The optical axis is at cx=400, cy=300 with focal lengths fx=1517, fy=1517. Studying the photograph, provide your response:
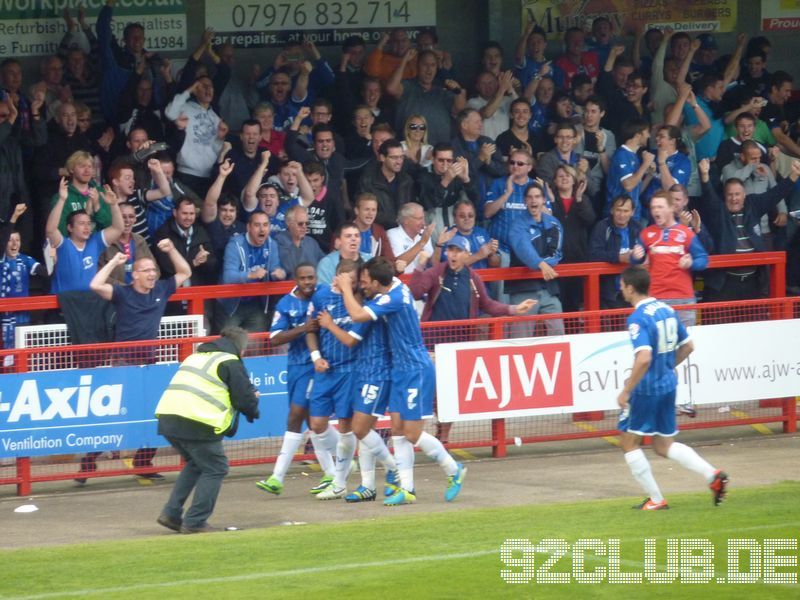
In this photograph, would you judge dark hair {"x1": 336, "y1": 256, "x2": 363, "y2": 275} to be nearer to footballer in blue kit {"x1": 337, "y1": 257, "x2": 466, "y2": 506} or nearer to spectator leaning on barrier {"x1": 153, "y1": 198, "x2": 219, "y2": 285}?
footballer in blue kit {"x1": 337, "y1": 257, "x2": 466, "y2": 506}

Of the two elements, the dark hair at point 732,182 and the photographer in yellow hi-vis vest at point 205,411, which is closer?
the photographer in yellow hi-vis vest at point 205,411

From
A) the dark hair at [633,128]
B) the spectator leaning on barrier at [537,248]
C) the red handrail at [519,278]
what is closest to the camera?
the red handrail at [519,278]

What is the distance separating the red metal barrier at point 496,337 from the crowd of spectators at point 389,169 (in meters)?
0.21

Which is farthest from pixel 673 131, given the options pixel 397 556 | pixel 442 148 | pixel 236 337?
pixel 397 556

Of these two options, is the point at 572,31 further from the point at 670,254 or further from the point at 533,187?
the point at 670,254

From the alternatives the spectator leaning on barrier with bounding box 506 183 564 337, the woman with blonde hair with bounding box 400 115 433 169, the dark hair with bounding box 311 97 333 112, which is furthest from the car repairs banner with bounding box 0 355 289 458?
the dark hair with bounding box 311 97 333 112

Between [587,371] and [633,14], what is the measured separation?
7223 mm

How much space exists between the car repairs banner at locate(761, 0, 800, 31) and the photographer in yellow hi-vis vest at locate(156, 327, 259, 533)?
11.8 meters

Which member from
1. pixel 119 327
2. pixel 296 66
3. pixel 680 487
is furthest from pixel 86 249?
pixel 680 487

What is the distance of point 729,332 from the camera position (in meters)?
14.5

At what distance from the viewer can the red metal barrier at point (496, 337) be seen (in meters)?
12.9

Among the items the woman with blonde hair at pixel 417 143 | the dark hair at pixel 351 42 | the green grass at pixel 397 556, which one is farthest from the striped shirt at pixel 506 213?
the green grass at pixel 397 556

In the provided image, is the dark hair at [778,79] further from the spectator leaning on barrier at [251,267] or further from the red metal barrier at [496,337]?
the spectator leaning on barrier at [251,267]

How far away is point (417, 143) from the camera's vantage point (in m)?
15.7
